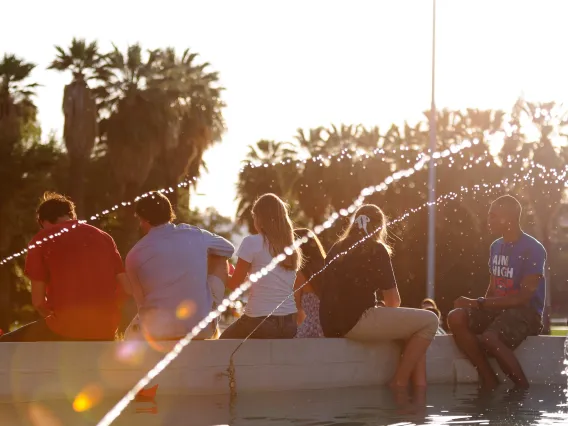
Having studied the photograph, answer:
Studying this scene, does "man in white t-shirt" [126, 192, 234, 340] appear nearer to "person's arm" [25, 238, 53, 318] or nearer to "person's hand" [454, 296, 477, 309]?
"person's arm" [25, 238, 53, 318]

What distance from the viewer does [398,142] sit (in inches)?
2405

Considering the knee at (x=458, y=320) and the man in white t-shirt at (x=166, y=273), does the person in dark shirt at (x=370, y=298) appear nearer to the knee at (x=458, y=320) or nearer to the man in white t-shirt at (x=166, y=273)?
the knee at (x=458, y=320)

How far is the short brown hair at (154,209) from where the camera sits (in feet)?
30.9

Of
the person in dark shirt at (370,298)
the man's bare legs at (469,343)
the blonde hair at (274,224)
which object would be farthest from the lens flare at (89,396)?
the man's bare legs at (469,343)

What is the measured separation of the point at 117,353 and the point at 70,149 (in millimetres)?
34737

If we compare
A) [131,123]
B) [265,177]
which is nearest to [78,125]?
[131,123]

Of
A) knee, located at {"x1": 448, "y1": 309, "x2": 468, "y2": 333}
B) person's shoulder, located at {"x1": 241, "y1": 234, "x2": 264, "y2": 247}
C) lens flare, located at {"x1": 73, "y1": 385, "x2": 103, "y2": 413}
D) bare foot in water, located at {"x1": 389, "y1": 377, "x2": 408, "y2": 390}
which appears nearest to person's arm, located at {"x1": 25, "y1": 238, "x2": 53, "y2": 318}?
lens flare, located at {"x1": 73, "y1": 385, "x2": 103, "y2": 413}

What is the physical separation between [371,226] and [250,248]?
98 cm

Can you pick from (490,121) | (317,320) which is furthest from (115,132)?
(317,320)

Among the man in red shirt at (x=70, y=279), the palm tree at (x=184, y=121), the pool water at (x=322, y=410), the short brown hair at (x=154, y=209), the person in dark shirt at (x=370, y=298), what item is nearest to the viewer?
the pool water at (x=322, y=410)

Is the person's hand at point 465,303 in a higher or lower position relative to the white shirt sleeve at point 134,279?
lower

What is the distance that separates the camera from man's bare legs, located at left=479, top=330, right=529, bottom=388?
1064cm

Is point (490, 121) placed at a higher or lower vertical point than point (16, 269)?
higher

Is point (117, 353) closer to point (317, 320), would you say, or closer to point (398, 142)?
point (317, 320)
